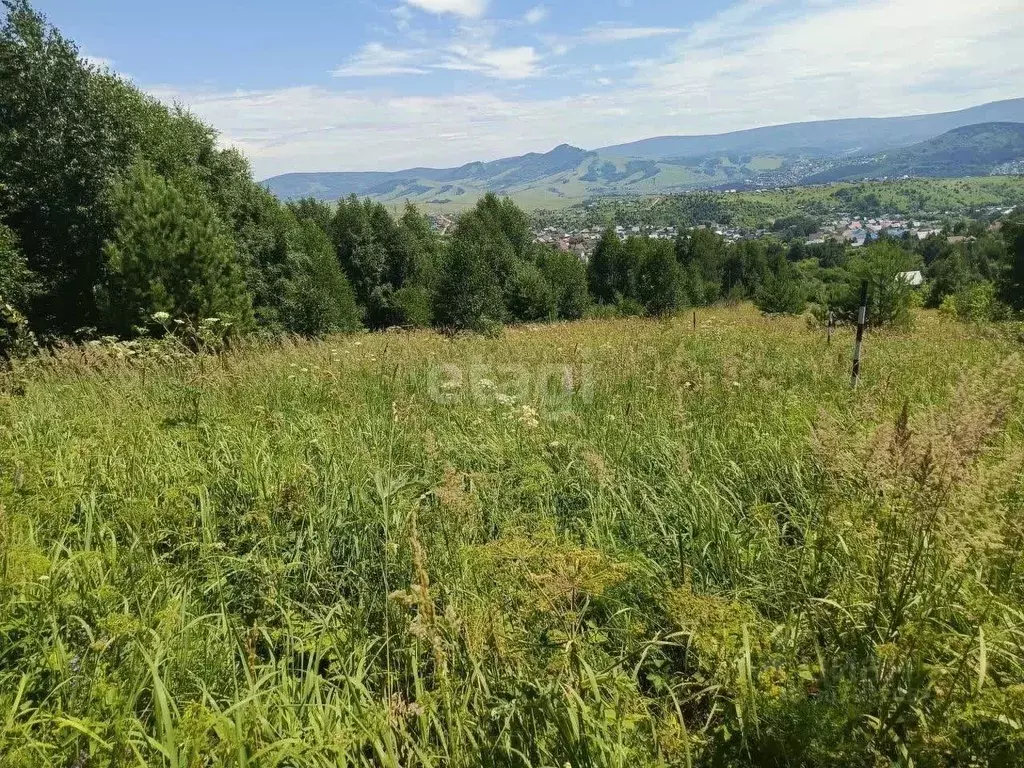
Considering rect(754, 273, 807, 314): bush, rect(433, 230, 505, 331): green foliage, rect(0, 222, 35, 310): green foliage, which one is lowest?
rect(754, 273, 807, 314): bush

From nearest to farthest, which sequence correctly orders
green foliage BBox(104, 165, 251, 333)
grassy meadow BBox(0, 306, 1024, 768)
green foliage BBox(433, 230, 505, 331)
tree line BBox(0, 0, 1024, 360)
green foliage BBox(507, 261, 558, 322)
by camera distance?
grassy meadow BBox(0, 306, 1024, 768)
green foliage BBox(104, 165, 251, 333)
tree line BBox(0, 0, 1024, 360)
green foliage BBox(433, 230, 505, 331)
green foliage BBox(507, 261, 558, 322)

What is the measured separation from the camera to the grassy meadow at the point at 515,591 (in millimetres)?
1766

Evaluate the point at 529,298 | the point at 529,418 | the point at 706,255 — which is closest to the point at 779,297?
the point at 706,255

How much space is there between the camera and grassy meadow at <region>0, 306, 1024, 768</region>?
1.77 meters

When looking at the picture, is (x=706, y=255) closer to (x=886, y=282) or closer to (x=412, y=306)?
(x=412, y=306)

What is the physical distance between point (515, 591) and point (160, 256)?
1798 centimetres

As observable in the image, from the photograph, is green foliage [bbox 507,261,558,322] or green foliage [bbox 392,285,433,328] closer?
green foliage [bbox 507,261,558,322]

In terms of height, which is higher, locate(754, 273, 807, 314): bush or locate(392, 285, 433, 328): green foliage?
locate(392, 285, 433, 328): green foliage

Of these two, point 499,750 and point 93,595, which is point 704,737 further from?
point 93,595

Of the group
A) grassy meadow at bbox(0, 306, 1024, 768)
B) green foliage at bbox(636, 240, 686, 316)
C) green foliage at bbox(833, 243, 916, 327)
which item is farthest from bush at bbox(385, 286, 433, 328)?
grassy meadow at bbox(0, 306, 1024, 768)

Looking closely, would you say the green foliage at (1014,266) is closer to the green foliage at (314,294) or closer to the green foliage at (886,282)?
the green foliage at (886,282)

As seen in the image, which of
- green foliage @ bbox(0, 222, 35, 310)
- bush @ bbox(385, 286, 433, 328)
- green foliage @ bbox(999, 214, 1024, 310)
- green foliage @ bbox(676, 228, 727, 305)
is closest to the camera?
green foliage @ bbox(0, 222, 35, 310)

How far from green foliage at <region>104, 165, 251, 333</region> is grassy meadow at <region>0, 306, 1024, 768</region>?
13.8m

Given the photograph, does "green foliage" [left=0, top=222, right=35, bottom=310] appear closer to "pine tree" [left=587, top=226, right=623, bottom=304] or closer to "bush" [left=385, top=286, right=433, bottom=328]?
"bush" [left=385, top=286, right=433, bottom=328]
